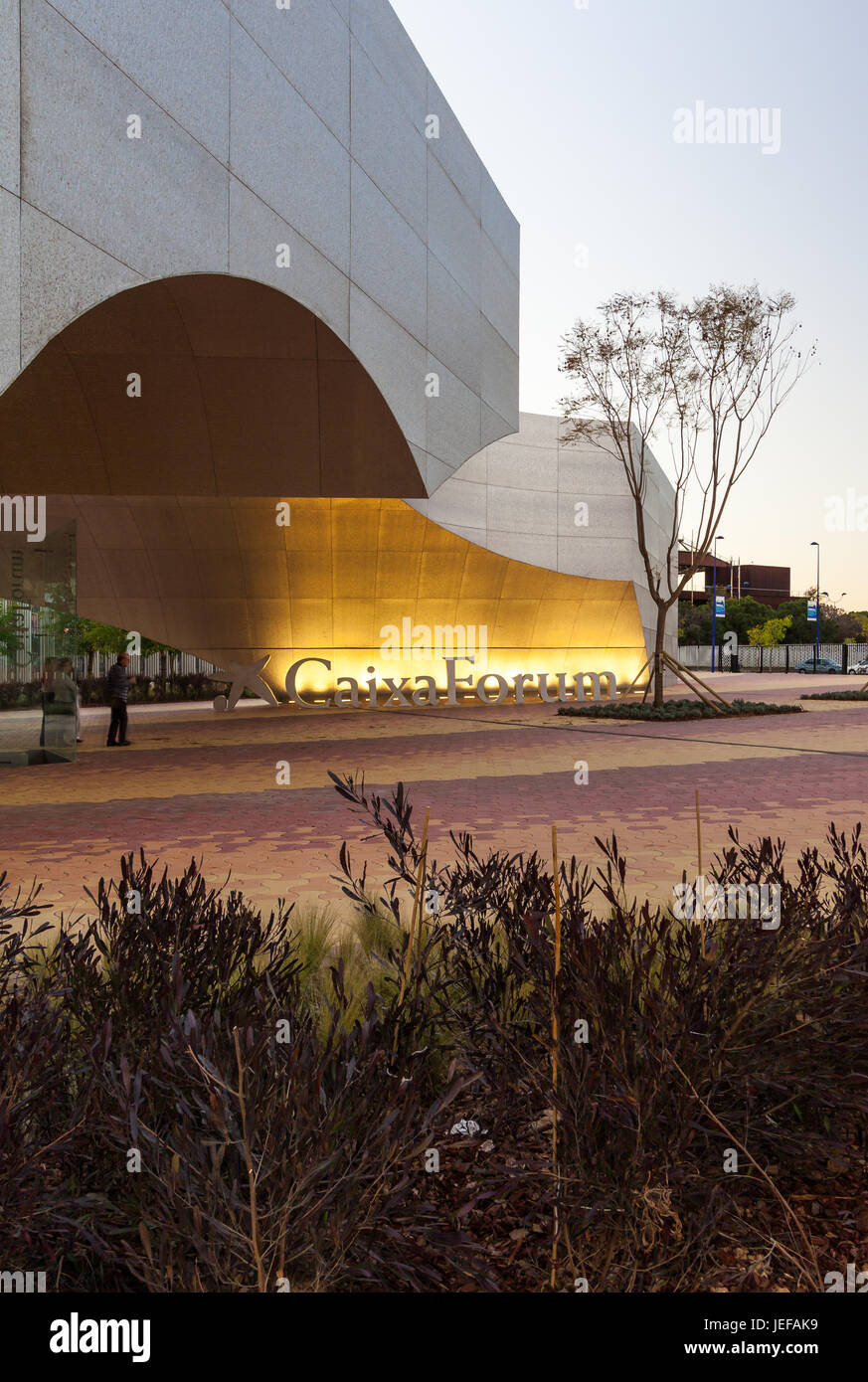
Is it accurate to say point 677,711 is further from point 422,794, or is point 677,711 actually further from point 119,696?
point 422,794

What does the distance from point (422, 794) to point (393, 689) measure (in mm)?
17940

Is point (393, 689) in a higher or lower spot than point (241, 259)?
lower

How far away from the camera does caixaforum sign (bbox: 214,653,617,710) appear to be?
1109 inches

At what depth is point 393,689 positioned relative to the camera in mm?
28969

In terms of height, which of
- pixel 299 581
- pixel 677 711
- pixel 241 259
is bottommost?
pixel 677 711

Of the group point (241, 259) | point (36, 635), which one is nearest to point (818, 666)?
point (36, 635)

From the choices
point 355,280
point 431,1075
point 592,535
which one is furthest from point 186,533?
point 431,1075

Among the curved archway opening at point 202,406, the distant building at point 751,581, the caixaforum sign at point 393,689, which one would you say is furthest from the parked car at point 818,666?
the curved archway opening at point 202,406

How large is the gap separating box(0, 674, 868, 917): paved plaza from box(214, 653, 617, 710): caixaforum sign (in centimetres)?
720

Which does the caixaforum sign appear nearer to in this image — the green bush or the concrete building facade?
the green bush

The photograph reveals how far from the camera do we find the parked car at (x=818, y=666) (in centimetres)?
7062

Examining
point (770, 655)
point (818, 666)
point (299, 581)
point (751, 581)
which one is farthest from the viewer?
Result: point (751, 581)

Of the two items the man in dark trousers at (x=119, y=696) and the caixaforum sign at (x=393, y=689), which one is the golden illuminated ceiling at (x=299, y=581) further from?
the man in dark trousers at (x=119, y=696)

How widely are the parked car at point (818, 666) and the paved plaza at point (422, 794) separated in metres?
53.0
